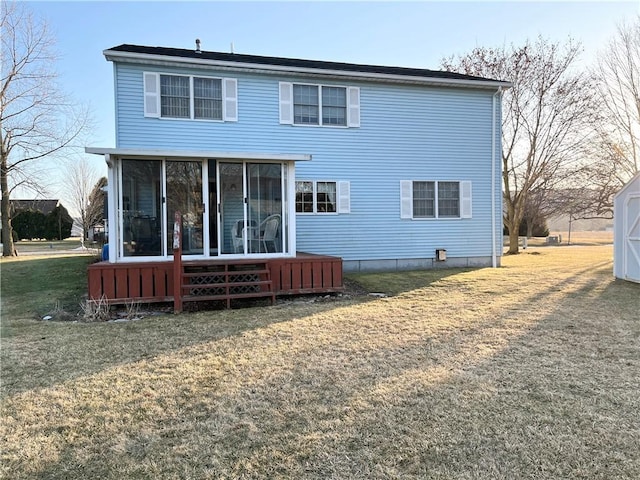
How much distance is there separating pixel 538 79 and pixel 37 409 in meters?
21.1

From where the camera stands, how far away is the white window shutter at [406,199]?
12219 mm

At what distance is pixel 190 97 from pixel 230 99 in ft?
3.14

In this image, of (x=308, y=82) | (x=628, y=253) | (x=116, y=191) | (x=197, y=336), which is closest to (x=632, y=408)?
(x=197, y=336)

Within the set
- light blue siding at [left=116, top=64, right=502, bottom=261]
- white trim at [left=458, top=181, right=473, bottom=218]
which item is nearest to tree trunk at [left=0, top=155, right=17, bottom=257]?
light blue siding at [left=116, top=64, right=502, bottom=261]

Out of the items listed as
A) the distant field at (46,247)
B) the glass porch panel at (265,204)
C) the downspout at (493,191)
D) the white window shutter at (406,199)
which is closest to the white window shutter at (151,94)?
the glass porch panel at (265,204)

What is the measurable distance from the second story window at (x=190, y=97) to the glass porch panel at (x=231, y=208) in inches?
131

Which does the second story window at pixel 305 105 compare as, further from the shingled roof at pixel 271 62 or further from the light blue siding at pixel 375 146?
the shingled roof at pixel 271 62

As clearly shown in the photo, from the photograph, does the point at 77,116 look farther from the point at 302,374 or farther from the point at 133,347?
the point at 302,374

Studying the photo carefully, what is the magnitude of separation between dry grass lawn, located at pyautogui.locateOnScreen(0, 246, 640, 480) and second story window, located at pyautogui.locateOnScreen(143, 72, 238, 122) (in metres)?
6.12

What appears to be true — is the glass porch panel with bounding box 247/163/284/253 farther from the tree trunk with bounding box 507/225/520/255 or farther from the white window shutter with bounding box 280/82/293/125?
the tree trunk with bounding box 507/225/520/255

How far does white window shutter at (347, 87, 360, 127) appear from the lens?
11.7 m

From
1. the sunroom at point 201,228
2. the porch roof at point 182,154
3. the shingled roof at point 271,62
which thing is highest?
the shingled roof at point 271,62

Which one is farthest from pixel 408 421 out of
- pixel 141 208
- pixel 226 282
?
pixel 141 208

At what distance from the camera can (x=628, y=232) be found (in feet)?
31.4
